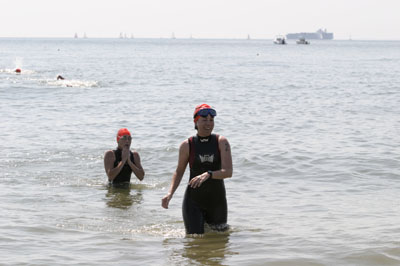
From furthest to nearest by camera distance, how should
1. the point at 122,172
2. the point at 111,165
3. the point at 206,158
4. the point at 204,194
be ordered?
1. the point at 122,172
2. the point at 111,165
3. the point at 204,194
4. the point at 206,158

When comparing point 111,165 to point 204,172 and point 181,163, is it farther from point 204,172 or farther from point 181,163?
point 204,172

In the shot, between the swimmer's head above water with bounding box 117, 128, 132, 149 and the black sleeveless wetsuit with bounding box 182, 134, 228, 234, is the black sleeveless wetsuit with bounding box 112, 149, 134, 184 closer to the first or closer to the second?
the swimmer's head above water with bounding box 117, 128, 132, 149

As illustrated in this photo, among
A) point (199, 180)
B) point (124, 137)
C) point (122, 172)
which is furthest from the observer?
point (122, 172)

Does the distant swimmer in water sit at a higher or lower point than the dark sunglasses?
lower

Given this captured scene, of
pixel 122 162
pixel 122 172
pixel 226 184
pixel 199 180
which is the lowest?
pixel 226 184

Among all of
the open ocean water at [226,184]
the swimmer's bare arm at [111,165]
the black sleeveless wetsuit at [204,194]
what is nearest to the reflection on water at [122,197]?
the open ocean water at [226,184]

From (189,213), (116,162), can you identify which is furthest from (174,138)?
(189,213)

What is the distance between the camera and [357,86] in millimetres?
40250

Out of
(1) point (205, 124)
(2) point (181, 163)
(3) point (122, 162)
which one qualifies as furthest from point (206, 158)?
(3) point (122, 162)

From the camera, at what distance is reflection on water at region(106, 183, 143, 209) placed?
1137 centimetres

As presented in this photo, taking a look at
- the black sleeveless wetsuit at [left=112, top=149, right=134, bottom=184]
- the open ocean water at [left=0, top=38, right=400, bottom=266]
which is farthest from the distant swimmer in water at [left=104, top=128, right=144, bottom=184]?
the open ocean water at [left=0, top=38, right=400, bottom=266]

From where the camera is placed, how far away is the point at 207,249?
831 cm

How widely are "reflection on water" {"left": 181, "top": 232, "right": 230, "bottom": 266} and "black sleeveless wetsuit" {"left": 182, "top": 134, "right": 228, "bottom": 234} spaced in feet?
0.48

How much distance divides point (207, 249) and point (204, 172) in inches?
40.3
